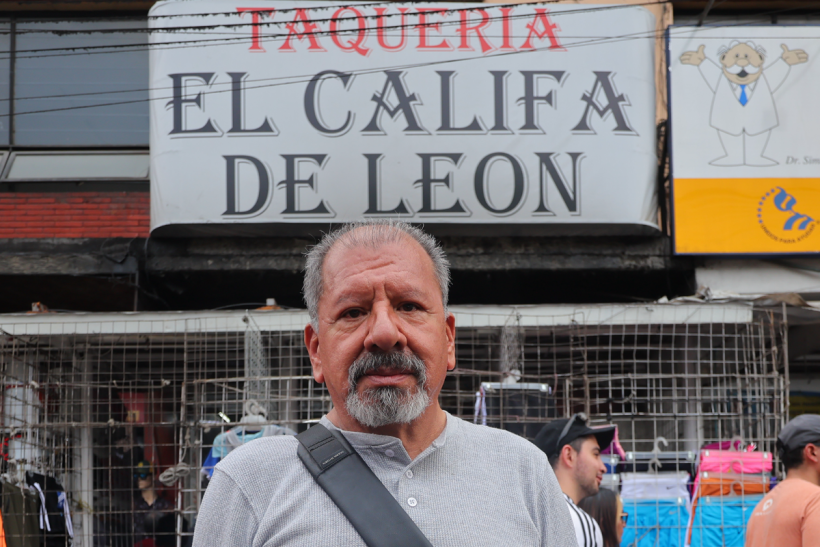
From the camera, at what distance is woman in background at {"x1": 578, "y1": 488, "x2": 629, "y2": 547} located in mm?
5406

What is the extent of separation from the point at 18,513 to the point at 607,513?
449 cm

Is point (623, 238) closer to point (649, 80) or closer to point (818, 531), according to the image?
point (649, 80)

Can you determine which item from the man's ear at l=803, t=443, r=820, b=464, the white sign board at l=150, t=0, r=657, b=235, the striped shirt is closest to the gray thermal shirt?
the striped shirt

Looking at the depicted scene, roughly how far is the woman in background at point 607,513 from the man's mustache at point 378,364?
3778 mm

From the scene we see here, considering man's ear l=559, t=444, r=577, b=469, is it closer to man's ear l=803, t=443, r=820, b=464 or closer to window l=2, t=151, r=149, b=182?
man's ear l=803, t=443, r=820, b=464

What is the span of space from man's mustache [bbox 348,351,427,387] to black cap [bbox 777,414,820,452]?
314 cm

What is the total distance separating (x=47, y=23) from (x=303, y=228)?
4.55m

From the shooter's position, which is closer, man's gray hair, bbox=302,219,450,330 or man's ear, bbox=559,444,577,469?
man's gray hair, bbox=302,219,450,330

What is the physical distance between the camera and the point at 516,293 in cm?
941

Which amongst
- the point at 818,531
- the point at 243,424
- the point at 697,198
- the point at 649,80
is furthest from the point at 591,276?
the point at 818,531

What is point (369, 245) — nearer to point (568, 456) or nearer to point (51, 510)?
point (568, 456)

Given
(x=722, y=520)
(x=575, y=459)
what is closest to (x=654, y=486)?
(x=722, y=520)

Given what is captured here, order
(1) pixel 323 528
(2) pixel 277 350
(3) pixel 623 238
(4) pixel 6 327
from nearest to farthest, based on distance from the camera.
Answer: (1) pixel 323 528 < (4) pixel 6 327 < (2) pixel 277 350 < (3) pixel 623 238

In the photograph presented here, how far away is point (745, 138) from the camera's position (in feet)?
27.2
